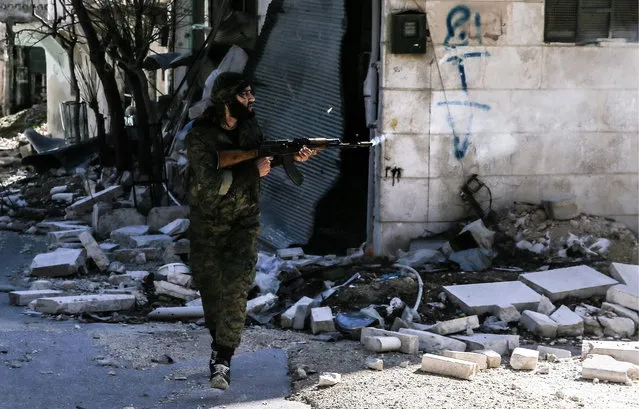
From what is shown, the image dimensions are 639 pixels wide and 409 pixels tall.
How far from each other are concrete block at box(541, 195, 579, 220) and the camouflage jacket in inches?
135

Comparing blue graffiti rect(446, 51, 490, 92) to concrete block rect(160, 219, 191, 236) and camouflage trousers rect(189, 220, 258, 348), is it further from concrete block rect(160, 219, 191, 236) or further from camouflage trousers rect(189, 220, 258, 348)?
concrete block rect(160, 219, 191, 236)

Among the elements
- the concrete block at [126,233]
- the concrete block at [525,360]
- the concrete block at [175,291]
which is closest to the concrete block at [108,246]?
the concrete block at [126,233]

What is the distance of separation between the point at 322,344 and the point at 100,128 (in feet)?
35.3

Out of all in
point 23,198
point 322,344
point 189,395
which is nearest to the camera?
point 189,395

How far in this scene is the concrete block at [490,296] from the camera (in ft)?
24.6

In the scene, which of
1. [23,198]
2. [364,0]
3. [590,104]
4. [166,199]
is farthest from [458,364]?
[23,198]

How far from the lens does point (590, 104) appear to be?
9.00 metres

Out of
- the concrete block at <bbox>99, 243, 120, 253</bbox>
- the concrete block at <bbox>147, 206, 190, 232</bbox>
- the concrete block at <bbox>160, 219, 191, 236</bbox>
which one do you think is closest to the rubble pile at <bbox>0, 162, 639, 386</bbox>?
the concrete block at <bbox>99, 243, 120, 253</bbox>

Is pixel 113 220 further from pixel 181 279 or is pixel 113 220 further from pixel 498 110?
pixel 498 110

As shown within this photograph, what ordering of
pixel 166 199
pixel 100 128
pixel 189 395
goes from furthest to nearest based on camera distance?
1. pixel 100 128
2. pixel 166 199
3. pixel 189 395

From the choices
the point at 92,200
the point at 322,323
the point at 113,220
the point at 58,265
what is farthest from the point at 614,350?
the point at 92,200

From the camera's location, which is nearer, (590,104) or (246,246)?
(246,246)

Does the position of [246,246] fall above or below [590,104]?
below

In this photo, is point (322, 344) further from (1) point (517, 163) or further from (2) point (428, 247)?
(1) point (517, 163)
